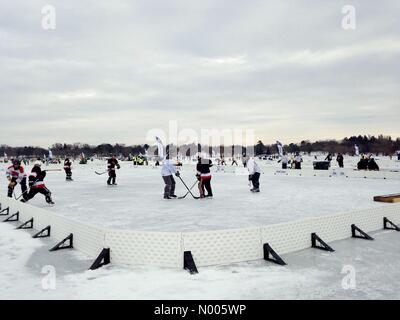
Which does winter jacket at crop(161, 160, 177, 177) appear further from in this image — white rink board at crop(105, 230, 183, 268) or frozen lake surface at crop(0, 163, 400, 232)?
white rink board at crop(105, 230, 183, 268)

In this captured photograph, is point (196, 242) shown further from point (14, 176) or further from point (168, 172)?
point (14, 176)

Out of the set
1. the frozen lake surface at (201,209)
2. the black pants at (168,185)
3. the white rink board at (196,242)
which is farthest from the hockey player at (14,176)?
the white rink board at (196,242)

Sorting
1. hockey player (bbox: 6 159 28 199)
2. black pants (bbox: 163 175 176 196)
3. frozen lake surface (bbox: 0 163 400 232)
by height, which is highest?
hockey player (bbox: 6 159 28 199)

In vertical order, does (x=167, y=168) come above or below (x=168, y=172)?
above

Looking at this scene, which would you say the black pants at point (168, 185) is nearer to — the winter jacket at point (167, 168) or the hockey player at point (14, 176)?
the winter jacket at point (167, 168)

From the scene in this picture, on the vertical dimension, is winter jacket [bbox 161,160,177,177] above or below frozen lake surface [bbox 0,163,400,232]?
above

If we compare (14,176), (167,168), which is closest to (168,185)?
(167,168)

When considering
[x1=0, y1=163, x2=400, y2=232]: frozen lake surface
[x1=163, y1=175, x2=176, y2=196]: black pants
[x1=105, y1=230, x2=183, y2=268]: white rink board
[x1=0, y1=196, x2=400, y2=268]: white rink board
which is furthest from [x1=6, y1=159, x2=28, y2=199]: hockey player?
[x1=105, y1=230, x2=183, y2=268]: white rink board

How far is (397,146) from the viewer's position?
12938cm

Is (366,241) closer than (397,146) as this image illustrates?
Yes

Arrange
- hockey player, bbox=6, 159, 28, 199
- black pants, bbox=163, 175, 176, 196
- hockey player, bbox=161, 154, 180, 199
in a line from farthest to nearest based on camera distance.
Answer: black pants, bbox=163, 175, 176, 196 → hockey player, bbox=161, 154, 180, 199 → hockey player, bbox=6, 159, 28, 199

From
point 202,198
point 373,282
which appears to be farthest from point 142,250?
point 202,198
